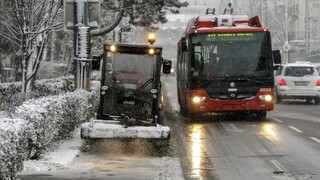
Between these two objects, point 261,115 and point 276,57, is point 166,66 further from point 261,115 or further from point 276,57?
point 261,115

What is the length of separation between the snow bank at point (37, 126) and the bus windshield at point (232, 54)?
3.78 meters

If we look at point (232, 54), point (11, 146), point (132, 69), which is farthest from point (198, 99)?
point (11, 146)

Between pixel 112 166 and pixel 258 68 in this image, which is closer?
pixel 112 166

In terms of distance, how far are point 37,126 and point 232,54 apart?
388 inches

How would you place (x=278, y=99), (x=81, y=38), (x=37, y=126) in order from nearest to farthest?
(x=37, y=126) < (x=81, y=38) < (x=278, y=99)

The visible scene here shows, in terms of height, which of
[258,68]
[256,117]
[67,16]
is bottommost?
[256,117]

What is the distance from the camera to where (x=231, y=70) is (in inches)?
764

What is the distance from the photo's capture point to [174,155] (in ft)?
42.2

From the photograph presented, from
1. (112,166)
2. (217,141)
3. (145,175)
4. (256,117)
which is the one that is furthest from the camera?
(256,117)

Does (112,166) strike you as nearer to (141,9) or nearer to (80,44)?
(80,44)

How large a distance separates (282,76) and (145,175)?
19699 millimetres

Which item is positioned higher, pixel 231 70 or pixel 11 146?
pixel 231 70

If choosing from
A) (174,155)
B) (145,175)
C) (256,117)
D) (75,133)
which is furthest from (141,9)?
(145,175)

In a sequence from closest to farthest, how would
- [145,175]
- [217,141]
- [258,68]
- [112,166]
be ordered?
[145,175] → [112,166] → [217,141] → [258,68]
